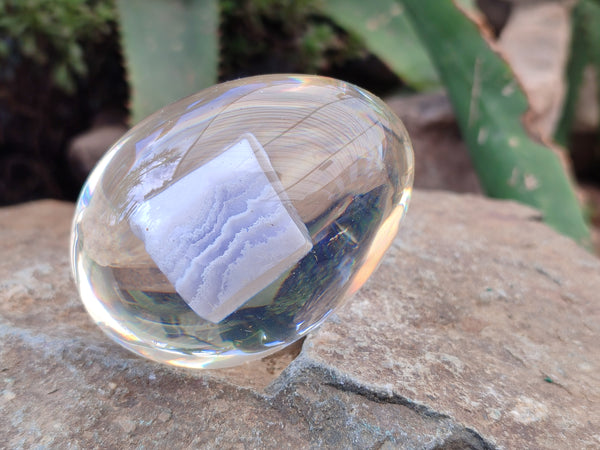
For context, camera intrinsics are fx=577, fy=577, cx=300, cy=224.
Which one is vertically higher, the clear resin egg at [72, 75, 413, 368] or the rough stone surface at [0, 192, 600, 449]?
the clear resin egg at [72, 75, 413, 368]

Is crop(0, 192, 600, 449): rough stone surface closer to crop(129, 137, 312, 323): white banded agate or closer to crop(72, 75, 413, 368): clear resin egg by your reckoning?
crop(72, 75, 413, 368): clear resin egg

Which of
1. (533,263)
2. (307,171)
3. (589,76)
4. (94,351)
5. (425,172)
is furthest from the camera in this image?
(589,76)

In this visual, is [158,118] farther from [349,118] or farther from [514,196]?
[514,196]

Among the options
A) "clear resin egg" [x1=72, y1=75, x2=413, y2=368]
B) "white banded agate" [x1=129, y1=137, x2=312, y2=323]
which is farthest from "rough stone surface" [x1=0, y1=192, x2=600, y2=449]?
"white banded agate" [x1=129, y1=137, x2=312, y2=323]

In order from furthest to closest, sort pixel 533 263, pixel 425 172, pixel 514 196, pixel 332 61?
pixel 332 61 → pixel 425 172 → pixel 514 196 → pixel 533 263

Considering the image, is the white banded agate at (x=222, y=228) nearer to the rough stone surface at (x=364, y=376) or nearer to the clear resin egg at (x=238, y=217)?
the clear resin egg at (x=238, y=217)

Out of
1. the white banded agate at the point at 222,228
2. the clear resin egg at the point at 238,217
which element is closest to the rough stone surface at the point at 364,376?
the clear resin egg at the point at 238,217

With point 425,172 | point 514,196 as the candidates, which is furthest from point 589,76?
point 514,196
